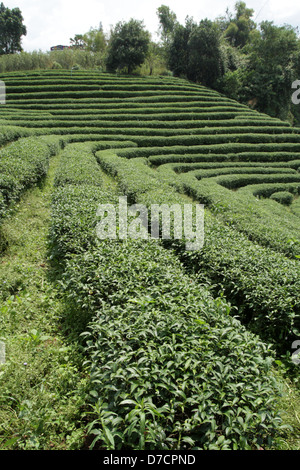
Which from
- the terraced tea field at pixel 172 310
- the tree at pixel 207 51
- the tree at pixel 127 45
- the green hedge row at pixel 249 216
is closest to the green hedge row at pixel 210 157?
the green hedge row at pixel 249 216

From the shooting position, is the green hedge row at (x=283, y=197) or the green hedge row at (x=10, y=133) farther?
the green hedge row at (x=283, y=197)

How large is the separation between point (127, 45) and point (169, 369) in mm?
36900

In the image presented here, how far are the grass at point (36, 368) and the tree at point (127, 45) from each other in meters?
32.8

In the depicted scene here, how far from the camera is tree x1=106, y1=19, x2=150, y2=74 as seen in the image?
31750mm

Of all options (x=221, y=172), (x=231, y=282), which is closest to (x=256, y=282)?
(x=231, y=282)

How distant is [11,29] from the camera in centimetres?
4809

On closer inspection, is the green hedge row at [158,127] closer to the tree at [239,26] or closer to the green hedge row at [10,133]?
the green hedge row at [10,133]

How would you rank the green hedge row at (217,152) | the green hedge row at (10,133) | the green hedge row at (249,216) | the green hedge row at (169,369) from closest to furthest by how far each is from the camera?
the green hedge row at (169,369)
the green hedge row at (249,216)
the green hedge row at (10,133)
the green hedge row at (217,152)

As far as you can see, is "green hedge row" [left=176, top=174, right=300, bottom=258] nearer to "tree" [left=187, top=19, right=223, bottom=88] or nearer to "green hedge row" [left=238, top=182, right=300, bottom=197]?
"green hedge row" [left=238, top=182, right=300, bottom=197]

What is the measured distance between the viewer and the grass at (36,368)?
110 inches

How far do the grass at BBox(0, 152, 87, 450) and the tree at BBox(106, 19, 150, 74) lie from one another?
32765 mm

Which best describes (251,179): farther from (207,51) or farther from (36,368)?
(207,51)

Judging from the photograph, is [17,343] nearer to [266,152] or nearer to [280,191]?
[280,191]

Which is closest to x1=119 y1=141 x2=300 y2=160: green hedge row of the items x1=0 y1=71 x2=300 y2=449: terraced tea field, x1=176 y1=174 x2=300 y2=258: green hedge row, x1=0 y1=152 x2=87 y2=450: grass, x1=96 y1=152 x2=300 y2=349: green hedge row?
x1=176 y1=174 x2=300 y2=258: green hedge row
